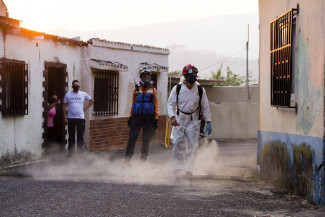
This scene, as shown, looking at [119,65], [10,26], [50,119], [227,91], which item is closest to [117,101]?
[119,65]

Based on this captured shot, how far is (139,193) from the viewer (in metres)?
Result: 7.32

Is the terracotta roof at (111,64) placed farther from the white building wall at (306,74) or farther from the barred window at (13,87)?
the white building wall at (306,74)

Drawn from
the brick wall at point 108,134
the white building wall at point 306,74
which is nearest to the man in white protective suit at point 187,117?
the white building wall at point 306,74

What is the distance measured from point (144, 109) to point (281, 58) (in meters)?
3.15

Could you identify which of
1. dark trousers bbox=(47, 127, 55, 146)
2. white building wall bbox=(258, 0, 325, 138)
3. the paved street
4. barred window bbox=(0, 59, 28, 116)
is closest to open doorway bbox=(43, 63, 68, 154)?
dark trousers bbox=(47, 127, 55, 146)

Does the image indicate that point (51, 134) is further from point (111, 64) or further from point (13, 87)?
point (13, 87)

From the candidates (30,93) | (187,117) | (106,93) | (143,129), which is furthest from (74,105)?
(106,93)

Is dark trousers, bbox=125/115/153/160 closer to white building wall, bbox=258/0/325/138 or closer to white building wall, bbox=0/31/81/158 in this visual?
white building wall, bbox=258/0/325/138

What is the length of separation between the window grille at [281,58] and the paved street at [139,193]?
1337 mm

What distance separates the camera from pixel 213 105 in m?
22.2

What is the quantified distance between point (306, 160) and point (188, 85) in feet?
9.98

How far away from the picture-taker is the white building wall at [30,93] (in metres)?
11.8

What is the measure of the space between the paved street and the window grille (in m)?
1.34

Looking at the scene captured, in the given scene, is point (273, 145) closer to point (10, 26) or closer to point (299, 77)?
point (299, 77)
